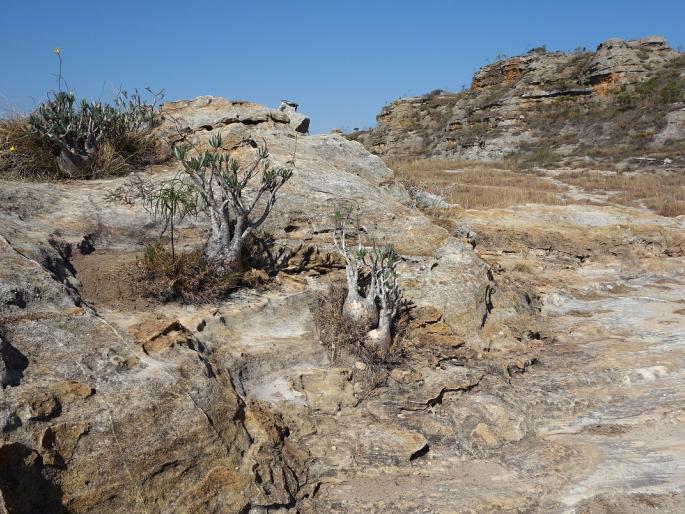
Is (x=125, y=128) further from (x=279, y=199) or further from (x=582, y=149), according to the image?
(x=582, y=149)

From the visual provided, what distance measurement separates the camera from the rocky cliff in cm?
2827

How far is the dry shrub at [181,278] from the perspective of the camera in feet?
14.9

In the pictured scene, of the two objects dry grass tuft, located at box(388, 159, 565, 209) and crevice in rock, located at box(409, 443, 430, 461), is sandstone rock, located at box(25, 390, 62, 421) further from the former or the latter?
dry grass tuft, located at box(388, 159, 565, 209)

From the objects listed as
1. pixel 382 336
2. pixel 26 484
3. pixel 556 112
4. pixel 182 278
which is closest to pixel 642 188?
pixel 382 336

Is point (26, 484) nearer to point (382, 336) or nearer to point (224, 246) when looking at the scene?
point (224, 246)

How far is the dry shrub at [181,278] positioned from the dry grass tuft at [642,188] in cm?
1047

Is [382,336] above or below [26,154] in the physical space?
below

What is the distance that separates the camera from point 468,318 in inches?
218

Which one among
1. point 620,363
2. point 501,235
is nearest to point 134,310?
point 620,363

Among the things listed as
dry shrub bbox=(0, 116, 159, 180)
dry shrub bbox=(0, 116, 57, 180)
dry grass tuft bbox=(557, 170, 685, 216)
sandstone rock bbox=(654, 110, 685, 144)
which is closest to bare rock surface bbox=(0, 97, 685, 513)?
dry shrub bbox=(0, 116, 159, 180)

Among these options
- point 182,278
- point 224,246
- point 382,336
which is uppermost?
point 224,246

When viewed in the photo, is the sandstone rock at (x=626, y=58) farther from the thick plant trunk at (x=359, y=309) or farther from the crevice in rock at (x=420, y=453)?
the crevice in rock at (x=420, y=453)

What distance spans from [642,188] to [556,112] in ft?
63.0

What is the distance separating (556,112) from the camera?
33000 mm
